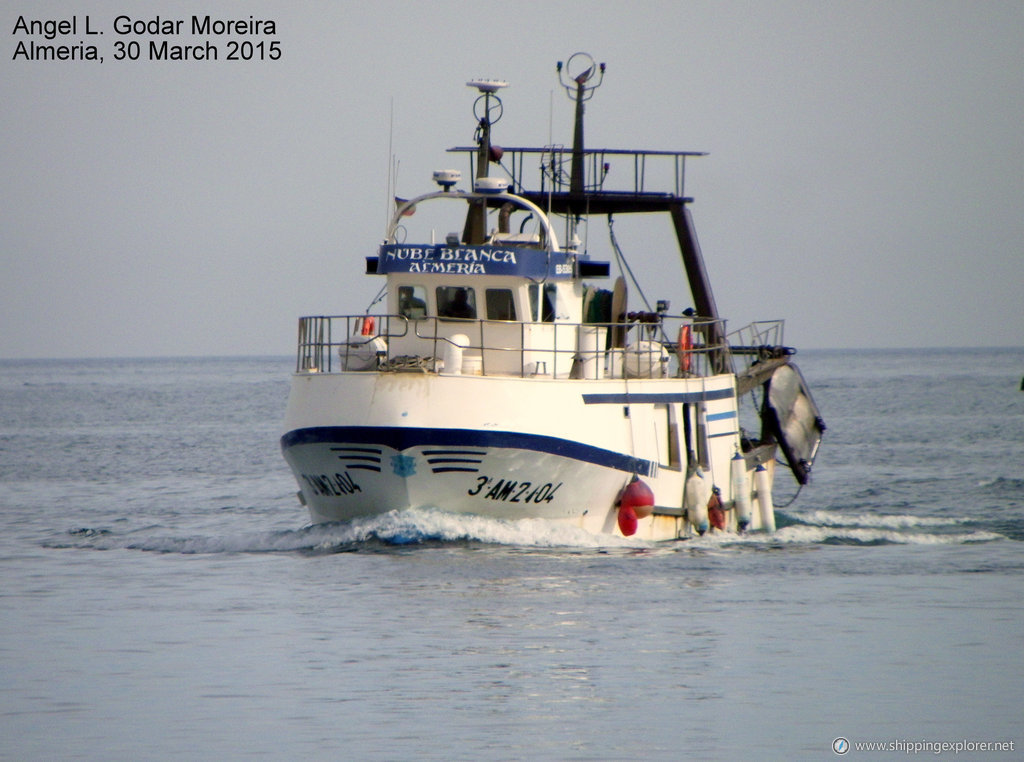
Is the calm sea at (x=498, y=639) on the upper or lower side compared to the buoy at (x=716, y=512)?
lower

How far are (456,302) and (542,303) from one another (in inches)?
50.0

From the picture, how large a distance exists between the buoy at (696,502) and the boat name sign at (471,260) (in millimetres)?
4047

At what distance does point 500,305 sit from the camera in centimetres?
2178

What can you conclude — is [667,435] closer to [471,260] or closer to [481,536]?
[481,536]

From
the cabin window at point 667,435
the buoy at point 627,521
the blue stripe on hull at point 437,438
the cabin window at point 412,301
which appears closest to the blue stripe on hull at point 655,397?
the cabin window at point 667,435

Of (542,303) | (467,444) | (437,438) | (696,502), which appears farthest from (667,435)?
(437,438)

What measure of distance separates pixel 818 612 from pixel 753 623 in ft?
3.60

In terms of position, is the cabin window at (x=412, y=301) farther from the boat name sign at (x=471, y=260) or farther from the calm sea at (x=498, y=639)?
the calm sea at (x=498, y=639)

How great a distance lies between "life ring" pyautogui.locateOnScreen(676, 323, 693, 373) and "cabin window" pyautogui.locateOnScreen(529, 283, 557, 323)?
2.41 metres

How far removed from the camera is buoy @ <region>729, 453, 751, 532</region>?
966 inches

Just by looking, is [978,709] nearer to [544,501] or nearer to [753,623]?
[753,623]

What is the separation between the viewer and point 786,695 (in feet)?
45.8

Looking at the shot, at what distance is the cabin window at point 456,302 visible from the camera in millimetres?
21844

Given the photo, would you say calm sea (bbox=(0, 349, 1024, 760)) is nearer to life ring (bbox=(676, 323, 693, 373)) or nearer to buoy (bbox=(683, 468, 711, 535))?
buoy (bbox=(683, 468, 711, 535))
